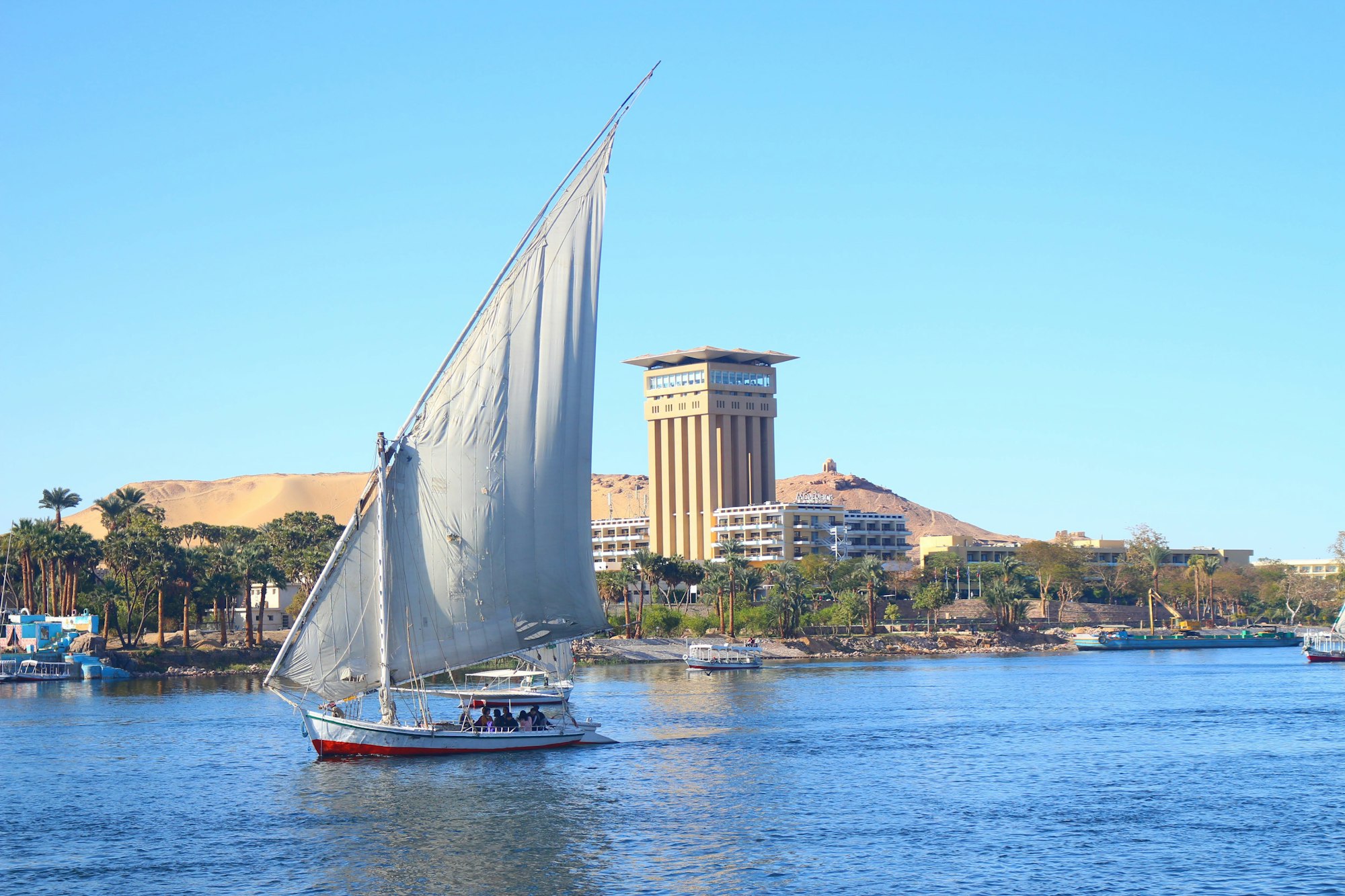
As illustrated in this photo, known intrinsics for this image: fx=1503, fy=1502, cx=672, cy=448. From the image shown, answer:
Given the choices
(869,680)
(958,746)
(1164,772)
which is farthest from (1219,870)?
(869,680)

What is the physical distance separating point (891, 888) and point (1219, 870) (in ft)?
25.1

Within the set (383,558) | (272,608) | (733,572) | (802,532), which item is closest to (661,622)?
(733,572)

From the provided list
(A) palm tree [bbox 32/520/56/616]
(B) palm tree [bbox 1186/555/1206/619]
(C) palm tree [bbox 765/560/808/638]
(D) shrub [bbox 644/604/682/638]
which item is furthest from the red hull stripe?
(B) palm tree [bbox 1186/555/1206/619]

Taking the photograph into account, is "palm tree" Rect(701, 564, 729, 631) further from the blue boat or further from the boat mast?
the boat mast

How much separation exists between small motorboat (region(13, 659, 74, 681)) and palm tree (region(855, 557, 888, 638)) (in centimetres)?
7674

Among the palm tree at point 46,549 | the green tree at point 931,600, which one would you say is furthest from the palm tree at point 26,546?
the green tree at point 931,600

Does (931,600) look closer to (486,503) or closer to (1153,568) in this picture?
(1153,568)

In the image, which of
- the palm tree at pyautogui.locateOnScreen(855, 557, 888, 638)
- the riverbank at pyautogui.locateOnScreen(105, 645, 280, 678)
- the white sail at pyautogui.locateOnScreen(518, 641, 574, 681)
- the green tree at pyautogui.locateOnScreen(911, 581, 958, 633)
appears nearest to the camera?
the white sail at pyautogui.locateOnScreen(518, 641, 574, 681)

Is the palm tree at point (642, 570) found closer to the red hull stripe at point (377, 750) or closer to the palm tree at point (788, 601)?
the palm tree at point (788, 601)

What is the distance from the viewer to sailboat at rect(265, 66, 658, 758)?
155 feet

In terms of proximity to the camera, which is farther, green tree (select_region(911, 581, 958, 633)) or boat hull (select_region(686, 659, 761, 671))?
green tree (select_region(911, 581, 958, 633))

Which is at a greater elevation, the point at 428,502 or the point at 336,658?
the point at 428,502

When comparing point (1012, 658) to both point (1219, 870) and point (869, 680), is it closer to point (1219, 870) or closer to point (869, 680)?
point (869, 680)

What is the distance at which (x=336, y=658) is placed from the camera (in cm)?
4800
